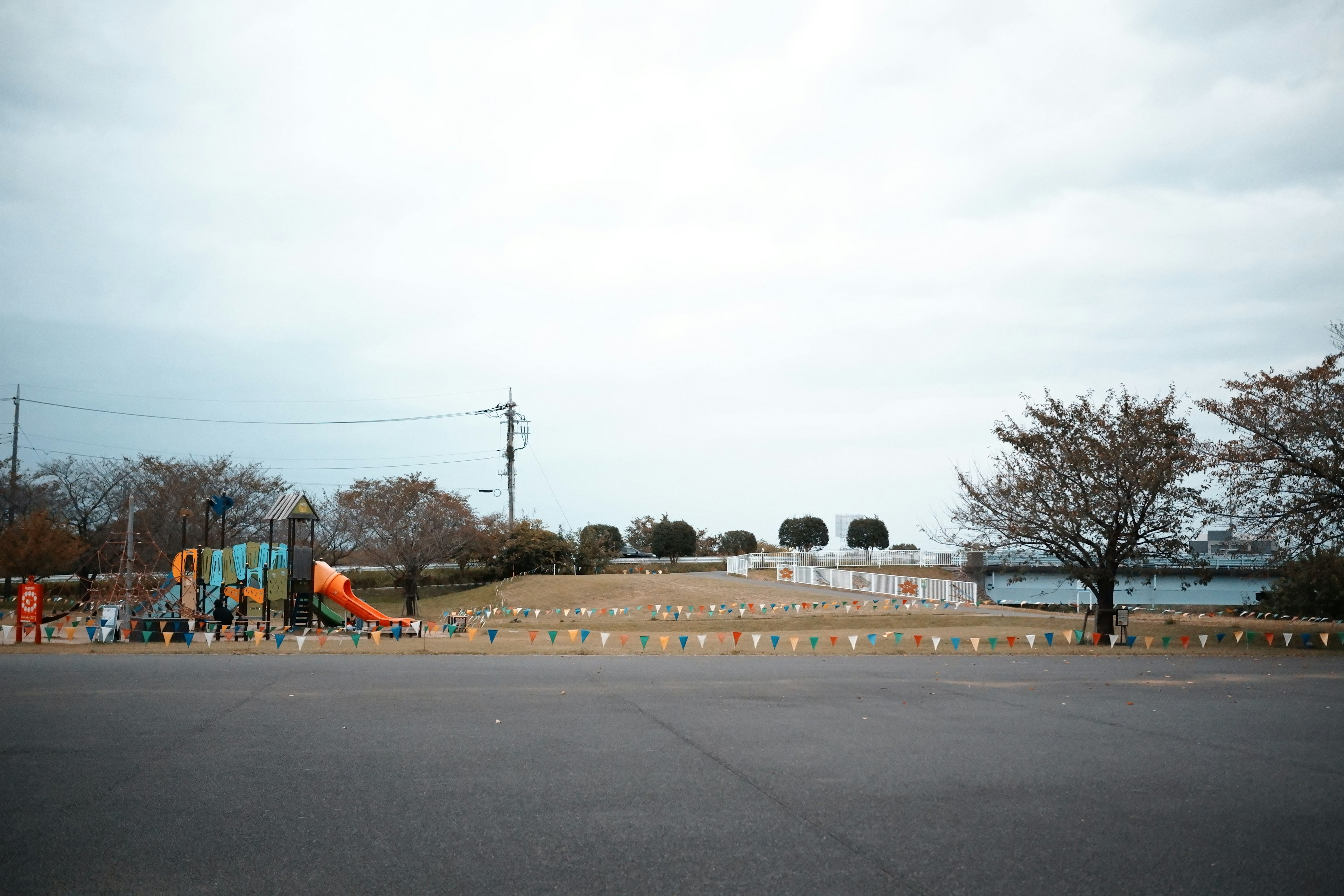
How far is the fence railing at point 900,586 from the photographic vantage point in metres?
41.1

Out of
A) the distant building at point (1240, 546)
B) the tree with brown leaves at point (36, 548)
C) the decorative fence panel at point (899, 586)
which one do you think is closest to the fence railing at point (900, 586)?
the decorative fence panel at point (899, 586)

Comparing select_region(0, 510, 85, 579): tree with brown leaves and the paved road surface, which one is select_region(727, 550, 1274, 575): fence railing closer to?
select_region(0, 510, 85, 579): tree with brown leaves

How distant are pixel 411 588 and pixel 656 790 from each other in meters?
40.5

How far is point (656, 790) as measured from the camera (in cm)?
713

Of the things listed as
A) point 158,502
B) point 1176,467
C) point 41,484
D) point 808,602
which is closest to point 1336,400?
point 1176,467

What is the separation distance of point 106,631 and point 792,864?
64.8 ft

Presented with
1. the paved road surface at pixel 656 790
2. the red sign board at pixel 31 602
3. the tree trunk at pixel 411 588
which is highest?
the red sign board at pixel 31 602

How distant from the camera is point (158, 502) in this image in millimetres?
46750

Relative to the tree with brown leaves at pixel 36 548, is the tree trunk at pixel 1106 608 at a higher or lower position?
lower

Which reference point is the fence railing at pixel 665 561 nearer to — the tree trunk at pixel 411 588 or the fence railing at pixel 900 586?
the tree trunk at pixel 411 588

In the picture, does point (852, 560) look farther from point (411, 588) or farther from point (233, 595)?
point (233, 595)

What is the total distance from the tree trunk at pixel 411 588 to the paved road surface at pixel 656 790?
30.2 meters

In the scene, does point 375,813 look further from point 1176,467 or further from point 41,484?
point 41,484

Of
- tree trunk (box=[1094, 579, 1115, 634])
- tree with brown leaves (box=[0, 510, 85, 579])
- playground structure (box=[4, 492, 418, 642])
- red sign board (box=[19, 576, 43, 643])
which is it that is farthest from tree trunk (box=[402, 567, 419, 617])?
tree trunk (box=[1094, 579, 1115, 634])
